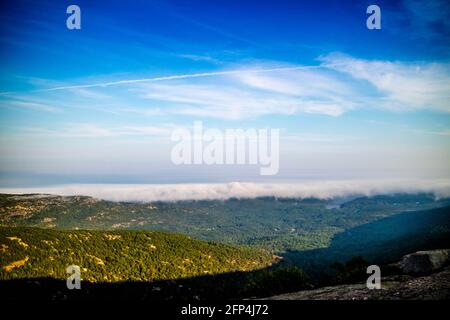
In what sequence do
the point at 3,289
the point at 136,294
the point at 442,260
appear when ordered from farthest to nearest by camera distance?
the point at 136,294 → the point at 3,289 → the point at 442,260

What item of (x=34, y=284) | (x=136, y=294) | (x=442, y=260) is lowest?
(x=136, y=294)
